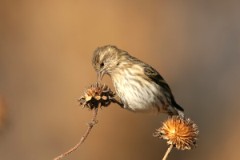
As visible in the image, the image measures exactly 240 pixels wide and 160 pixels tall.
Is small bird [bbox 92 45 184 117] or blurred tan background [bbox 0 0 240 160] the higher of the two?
small bird [bbox 92 45 184 117]

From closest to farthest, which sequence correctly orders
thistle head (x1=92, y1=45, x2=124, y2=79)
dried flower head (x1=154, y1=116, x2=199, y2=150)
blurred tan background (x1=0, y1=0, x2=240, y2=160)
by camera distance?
1. dried flower head (x1=154, y1=116, x2=199, y2=150)
2. thistle head (x1=92, y1=45, x2=124, y2=79)
3. blurred tan background (x1=0, y1=0, x2=240, y2=160)

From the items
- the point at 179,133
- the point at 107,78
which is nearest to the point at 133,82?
the point at 179,133

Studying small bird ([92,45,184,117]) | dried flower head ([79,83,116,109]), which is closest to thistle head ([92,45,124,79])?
small bird ([92,45,184,117])

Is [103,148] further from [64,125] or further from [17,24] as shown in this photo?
[17,24]

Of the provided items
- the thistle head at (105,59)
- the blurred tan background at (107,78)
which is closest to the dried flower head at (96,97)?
the thistle head at (105,59)

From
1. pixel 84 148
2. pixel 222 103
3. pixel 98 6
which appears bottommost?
pixel 84 148

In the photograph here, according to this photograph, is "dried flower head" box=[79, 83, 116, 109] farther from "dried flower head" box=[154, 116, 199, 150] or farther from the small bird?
the small bird

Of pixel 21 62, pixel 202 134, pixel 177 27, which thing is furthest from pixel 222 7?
pixel 21 62
